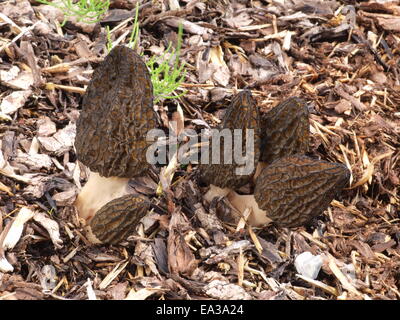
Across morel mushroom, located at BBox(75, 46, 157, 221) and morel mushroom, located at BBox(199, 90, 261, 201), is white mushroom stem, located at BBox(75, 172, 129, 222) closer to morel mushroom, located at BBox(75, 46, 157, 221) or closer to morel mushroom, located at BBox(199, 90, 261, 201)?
morel mushroom, located at BBox(75, 46, 157, 221)

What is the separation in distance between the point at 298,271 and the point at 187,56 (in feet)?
5.57

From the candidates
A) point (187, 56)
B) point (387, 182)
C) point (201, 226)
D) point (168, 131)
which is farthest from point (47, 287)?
point (387, 182)

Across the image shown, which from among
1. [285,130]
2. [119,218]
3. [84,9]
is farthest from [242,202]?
[84,9]

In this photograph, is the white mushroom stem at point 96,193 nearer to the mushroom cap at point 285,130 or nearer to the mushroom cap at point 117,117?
the mushroom cap at point 117,117

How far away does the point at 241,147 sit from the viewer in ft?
10.9

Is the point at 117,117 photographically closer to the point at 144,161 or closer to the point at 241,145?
the point at 144,161

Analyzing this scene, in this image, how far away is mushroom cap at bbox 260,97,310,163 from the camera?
335cm

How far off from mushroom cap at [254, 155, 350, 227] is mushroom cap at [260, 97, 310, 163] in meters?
0.14

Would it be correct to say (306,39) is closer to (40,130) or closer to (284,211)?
(284,211)

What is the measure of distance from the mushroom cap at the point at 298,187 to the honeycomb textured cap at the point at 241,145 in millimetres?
117

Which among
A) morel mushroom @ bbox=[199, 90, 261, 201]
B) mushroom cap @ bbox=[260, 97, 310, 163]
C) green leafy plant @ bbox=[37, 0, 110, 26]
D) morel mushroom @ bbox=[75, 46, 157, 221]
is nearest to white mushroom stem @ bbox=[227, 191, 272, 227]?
morel mushroom @ bbox=[199, 90, 261, 201]

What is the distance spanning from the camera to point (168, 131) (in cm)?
386

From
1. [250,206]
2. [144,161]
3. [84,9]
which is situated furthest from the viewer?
[84,9]

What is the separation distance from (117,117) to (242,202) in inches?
36.9
